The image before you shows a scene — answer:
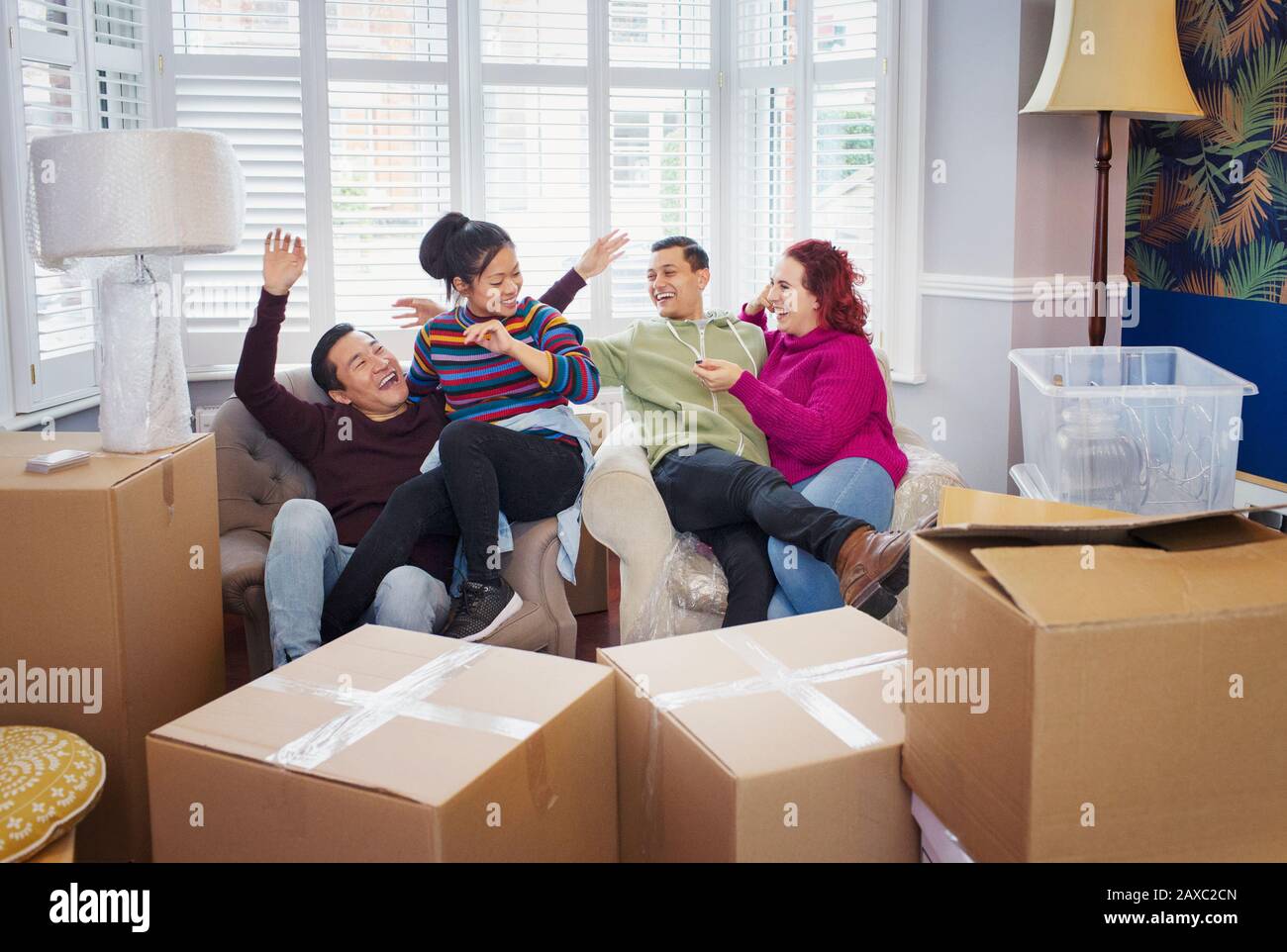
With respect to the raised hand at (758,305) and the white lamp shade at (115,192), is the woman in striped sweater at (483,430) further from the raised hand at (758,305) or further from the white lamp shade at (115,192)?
the white lamp shade at (115,192)

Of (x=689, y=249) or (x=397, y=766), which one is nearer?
(x=397, y=766)

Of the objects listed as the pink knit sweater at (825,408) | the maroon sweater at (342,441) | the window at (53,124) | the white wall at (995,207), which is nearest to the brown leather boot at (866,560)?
the pink knit sweater at (825,408)

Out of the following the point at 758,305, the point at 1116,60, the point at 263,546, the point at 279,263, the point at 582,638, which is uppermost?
the point at 1116,60

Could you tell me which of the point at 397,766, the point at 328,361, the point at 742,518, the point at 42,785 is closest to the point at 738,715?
the point at 397,766

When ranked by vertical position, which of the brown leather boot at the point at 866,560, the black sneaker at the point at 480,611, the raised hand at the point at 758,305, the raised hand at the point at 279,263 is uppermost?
the raised hand at the point at 279,263

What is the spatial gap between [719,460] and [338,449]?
854 millimetres

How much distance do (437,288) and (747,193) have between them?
115 cm

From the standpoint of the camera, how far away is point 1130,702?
100 cm

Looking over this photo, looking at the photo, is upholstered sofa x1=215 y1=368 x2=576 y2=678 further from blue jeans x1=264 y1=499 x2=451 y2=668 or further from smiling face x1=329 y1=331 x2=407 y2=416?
smiling face x1=329 y1=331 x2=407 y2=416

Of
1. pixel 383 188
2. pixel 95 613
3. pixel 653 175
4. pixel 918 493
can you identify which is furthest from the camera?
pixel 653 175

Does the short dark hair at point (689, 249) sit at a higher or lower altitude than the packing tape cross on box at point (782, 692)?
higher

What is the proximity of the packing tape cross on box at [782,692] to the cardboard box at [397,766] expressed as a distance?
71 millimetres

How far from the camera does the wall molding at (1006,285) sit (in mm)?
3414

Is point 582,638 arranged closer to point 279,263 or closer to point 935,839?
point 279,263
